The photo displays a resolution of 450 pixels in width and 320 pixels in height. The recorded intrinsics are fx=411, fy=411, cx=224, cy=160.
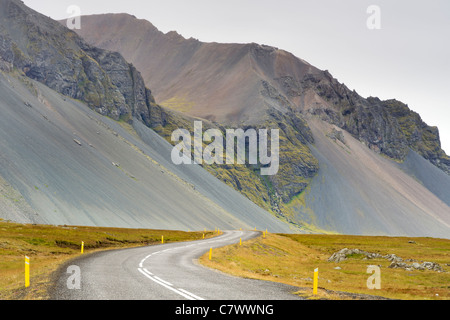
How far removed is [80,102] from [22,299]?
175m

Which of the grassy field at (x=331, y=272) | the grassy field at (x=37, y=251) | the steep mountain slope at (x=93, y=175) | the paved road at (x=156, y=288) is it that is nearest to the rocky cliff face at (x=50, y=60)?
the steep mountain slope at (x=93, y=175)

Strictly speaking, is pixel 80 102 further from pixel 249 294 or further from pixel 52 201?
pixel 249 294

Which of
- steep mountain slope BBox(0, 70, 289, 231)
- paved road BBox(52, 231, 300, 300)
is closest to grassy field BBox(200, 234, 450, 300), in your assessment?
paved road BBox(52, 231, 300, 300)

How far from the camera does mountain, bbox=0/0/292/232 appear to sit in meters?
90.7

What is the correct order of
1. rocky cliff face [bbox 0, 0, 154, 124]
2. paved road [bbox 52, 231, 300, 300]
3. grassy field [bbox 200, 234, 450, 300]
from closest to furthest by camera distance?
paved road [bbox 52, 231, 300, 300] < grassy field [bbox 200, 234, 450, 300] < rocky cliff face [bbox 0, 0, 154, 124]

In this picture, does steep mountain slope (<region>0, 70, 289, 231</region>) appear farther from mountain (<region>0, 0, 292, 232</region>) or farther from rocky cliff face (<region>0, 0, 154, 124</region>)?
rocky cliff face (<region>0, 0, 154, 124</region>)

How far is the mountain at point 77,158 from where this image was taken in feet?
298

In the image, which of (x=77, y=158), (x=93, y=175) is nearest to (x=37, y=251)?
(x=93, y=175)

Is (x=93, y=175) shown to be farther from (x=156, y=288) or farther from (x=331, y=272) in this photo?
(x=156, y=288)

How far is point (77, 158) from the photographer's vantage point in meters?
115

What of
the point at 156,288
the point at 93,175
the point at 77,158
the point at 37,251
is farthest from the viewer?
the point at 77,158

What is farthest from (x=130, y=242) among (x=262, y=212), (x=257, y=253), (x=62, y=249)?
(x=262, y=212)

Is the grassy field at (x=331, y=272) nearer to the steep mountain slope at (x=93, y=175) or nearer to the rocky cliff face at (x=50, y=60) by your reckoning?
the steep mountain slope at (x=93, y=175)

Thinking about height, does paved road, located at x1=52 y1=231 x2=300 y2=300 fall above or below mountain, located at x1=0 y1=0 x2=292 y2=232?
below
